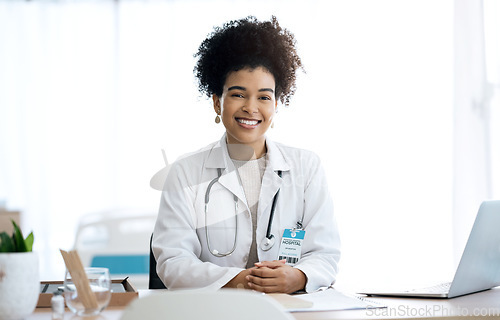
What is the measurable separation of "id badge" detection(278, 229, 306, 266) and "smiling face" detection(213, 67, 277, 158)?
0.36m

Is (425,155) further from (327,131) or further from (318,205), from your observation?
(318,205)

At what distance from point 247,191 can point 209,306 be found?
3.62 ft

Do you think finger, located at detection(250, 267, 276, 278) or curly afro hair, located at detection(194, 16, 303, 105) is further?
curly afro hair, located at detection(194, 16, 303, 105)

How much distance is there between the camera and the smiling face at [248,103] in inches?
74.5

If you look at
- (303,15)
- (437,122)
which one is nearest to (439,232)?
(437,122)

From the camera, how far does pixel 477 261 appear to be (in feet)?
4.69

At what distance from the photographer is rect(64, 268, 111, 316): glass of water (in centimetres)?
118

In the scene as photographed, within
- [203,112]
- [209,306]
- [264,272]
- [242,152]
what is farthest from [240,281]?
[203,112]

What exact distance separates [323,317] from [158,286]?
80 cm

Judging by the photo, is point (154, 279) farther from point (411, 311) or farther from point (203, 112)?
point (203, 112)

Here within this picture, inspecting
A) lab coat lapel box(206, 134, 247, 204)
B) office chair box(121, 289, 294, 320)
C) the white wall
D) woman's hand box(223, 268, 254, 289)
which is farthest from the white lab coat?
the white wall

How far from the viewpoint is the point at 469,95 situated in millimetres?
3695

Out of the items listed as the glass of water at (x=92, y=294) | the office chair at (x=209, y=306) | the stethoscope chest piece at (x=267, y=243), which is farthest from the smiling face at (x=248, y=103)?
the office chair at (x=209, y=306)

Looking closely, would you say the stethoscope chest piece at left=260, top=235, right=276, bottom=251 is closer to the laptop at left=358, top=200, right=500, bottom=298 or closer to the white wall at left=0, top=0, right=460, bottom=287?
the laptop at left=358, top=200, right=500, bottom=298
